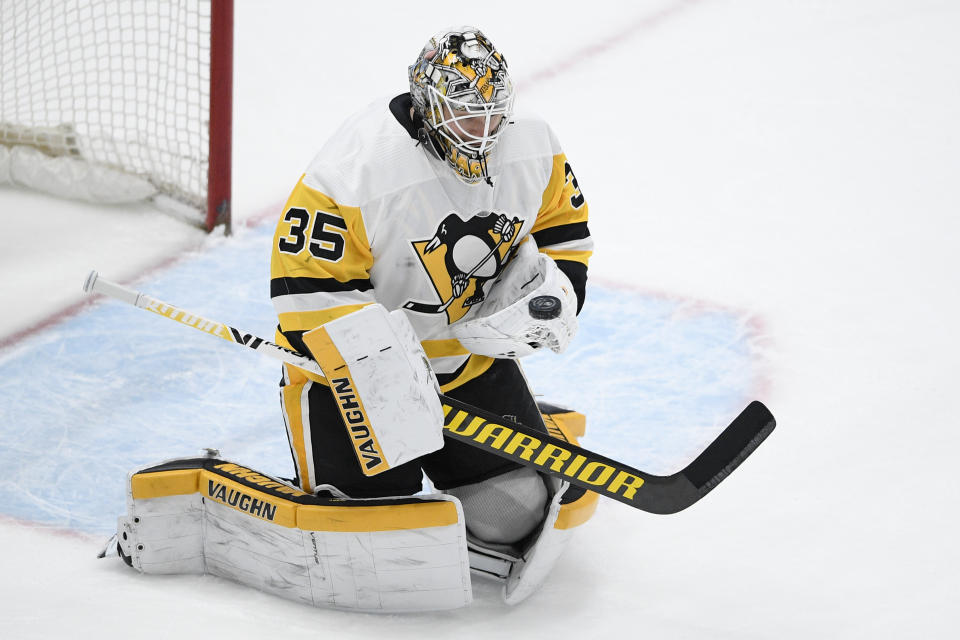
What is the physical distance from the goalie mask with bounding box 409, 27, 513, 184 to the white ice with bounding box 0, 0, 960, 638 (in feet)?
2.84

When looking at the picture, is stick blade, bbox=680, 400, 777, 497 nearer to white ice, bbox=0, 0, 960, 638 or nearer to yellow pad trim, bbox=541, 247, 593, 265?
white ice, bbox=0, 0, 960, 638

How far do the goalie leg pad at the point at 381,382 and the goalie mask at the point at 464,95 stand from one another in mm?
308

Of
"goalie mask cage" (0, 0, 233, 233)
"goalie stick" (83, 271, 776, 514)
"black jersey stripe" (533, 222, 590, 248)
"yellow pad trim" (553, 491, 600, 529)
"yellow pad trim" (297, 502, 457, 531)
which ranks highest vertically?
"black jersey stripe" (533, 222, 590, 248)

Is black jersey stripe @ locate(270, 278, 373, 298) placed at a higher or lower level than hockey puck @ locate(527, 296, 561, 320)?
lower

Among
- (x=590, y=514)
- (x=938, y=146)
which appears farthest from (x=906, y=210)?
(x=590, y=514)

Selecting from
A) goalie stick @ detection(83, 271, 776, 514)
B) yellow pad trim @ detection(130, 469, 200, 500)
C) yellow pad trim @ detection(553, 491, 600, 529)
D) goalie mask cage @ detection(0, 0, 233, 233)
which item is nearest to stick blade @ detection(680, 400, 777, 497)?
goalie stick @ detection(83, 271, 776, 514)

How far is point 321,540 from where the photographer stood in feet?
7.35

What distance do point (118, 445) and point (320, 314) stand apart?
3.25 ft

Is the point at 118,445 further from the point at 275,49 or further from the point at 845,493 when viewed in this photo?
the point at 275,49

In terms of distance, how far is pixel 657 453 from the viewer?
113 inches

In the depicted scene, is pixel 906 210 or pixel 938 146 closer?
pixel 906 210

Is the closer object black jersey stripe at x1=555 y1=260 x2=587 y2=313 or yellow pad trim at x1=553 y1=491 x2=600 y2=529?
yellow pad trim at x1=553 y1=491 x2=600 y2=529

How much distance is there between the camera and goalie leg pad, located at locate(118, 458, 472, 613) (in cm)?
222

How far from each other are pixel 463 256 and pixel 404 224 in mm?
142
